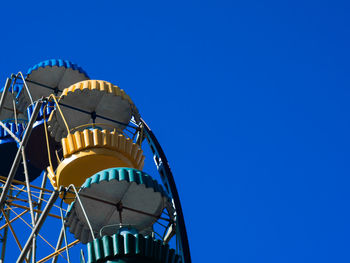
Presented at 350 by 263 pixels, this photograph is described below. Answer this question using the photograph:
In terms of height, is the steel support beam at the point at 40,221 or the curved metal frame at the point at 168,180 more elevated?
the curved metal frame at the point at 168,180

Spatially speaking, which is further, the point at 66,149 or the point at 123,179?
the point at 66,149

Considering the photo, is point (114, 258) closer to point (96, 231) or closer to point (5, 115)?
point (96, 231)

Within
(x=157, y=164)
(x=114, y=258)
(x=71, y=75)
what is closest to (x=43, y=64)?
(x=71, y=75)

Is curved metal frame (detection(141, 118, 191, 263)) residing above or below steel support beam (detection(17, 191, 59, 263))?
above

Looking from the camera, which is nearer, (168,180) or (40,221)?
(40,221)

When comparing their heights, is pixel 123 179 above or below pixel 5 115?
below

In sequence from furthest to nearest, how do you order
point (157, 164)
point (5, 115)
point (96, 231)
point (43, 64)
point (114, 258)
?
point (5, 115) < point (43, 64) < point (157, 164) < point (96, 231) < point (114, 258)

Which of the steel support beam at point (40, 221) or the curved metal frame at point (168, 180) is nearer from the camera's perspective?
the steel support beam at point (40, 221)

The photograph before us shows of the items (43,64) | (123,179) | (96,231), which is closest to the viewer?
(123,179)

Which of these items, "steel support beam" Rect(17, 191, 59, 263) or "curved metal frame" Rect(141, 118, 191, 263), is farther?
"curved metal frame" Rect(141, 118, 191, 263)

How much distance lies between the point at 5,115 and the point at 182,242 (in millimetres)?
10085

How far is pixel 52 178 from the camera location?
18.2 m

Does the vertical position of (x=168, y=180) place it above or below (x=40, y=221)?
above

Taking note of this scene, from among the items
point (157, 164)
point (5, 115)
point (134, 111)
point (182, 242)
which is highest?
point (5, 115)
